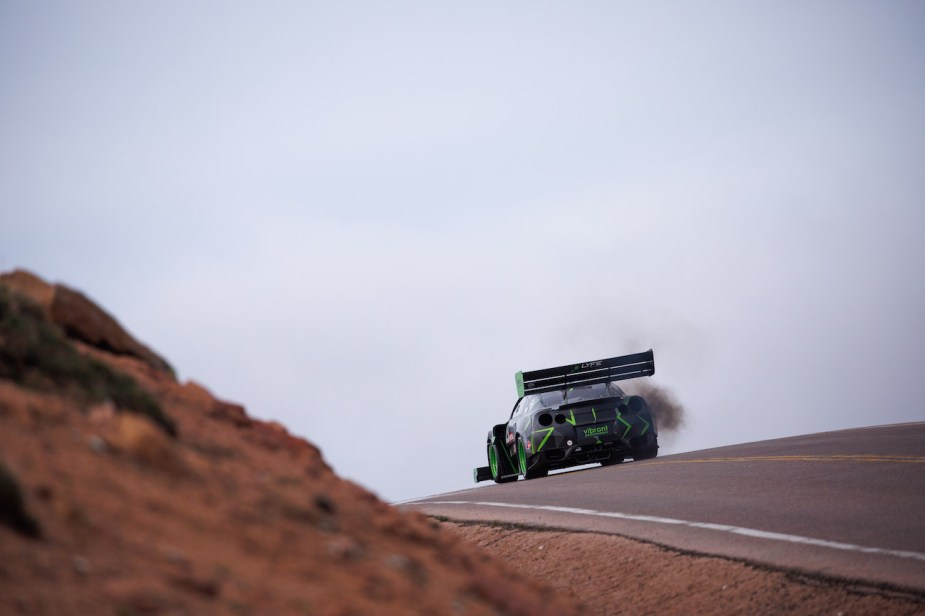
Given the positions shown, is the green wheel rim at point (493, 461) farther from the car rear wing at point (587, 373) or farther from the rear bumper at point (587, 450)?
the rear bumper at point (587, 450)

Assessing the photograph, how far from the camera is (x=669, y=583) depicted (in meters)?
8.10

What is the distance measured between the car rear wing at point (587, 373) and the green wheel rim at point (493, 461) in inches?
64.0

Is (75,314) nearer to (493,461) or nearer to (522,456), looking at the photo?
(522,456)

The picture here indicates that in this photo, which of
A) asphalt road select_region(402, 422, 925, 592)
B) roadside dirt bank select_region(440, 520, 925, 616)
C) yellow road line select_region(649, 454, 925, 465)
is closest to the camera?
roadside dirt bank select_region(440, 520, 925, 616)

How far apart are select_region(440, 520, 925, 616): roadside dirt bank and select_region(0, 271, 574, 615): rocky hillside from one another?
1899 millimetres

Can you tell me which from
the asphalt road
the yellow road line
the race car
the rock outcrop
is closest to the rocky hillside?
the rock outcrop

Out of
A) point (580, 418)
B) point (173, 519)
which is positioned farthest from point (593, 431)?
point (173, 519)

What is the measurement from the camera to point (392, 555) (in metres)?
4.87

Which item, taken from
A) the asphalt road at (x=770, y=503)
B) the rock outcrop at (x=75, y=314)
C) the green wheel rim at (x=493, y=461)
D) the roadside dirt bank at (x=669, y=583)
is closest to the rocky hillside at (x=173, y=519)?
the rock outcrop at (x=75, y=314)

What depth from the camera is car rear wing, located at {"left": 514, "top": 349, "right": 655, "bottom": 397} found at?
1727 cm

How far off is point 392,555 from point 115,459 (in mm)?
1333

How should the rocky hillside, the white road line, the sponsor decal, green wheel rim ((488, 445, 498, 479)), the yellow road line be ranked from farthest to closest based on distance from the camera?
green wheel rim ((488, 445, 498, 479)) < the sponsor decal < the yellow road line < the white road line < the rocky hillside

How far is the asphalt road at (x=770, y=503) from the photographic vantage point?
781 centimetres

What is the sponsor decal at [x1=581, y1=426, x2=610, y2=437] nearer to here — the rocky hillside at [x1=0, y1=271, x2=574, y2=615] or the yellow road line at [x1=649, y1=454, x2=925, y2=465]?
the yellow road line at [x1=649, y1=454, x2=925, y2=465]
